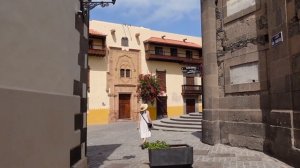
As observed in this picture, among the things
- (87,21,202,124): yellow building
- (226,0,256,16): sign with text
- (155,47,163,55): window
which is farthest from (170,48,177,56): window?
(226,0,256,16): sign with text

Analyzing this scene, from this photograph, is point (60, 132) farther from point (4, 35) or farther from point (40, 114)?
point (4, 35)

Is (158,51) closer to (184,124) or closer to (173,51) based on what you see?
(173,51)

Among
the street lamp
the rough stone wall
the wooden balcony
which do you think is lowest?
the rough stone wall

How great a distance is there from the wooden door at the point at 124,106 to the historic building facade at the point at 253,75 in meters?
20.3

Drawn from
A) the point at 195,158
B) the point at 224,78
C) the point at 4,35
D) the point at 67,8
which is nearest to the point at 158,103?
the point at 224,78

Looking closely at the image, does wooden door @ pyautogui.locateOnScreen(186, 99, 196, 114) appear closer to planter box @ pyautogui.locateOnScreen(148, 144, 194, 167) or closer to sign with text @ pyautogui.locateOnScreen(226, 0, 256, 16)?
sign with text @ pyautogui.locateOnScreen(226, 0, 256, 16)

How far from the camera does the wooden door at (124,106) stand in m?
30.7

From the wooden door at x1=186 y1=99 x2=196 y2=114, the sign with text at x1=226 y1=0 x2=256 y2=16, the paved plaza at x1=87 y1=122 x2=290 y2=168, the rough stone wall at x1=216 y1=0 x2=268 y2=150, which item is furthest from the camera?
the wooden door at x1=186 y1=99 x2=196 y2=114

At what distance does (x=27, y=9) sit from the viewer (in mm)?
4340

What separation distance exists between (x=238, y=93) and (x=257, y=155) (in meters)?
2.16

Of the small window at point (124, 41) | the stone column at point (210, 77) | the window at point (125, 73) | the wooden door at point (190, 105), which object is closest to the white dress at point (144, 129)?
the stone column at point (210, 77)

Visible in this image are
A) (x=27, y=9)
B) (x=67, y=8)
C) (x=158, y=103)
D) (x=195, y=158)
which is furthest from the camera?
(x=158, y=103)

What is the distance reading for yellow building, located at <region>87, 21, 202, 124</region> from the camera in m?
29.3

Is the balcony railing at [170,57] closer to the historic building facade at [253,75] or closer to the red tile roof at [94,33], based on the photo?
the red tile roof at [94,33]
